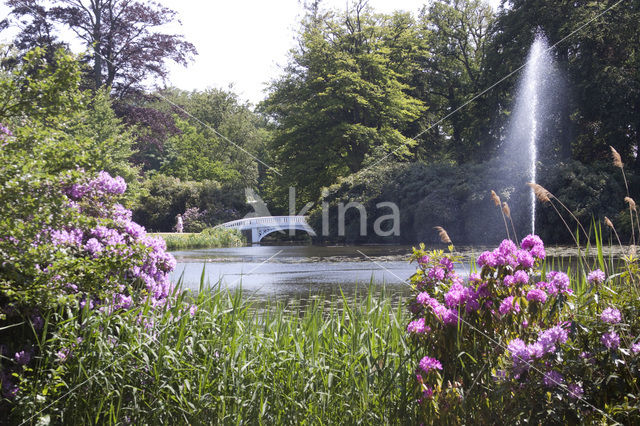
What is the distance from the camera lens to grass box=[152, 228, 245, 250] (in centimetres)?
2239

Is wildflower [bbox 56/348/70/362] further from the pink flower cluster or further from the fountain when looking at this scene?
the fountain

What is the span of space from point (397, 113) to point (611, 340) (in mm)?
27571

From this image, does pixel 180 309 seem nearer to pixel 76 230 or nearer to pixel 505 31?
pixel 76 230

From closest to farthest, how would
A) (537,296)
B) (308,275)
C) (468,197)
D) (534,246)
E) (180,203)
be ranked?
1. (537,296)
2. (534,246)
3. (308,275)
4. (468,197)
5. (180,203)

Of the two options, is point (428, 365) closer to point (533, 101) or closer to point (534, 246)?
point (534, 246)

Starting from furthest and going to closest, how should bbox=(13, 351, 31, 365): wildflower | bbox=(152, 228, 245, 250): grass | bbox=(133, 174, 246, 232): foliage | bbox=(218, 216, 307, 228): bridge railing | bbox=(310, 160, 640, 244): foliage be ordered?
bbox=(133, 174, 246, 232): foliage
bbox=(218, 216, 307, 228): bridge railing
bbox=(152, 228, 245, 250): grass
bbox=(310, 160, 640, 244): foliage
bbox=(13, 351, 31, 365): wildflower

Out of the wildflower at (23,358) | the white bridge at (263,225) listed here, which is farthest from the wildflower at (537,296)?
the white bridge at (263,225)

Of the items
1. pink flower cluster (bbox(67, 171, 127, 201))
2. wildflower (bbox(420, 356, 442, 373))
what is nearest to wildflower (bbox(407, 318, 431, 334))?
wildflower (bbox(420, 356, 442, 373))

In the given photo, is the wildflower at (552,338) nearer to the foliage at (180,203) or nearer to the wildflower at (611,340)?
the wildflower at (611,340)

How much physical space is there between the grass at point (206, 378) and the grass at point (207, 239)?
1870 centimetres

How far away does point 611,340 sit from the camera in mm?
2215

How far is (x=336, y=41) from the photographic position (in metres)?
29.4

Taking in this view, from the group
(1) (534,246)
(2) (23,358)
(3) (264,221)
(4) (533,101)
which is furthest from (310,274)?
(4) (533,101)

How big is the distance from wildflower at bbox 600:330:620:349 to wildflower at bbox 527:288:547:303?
310 mm
